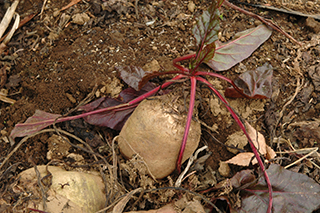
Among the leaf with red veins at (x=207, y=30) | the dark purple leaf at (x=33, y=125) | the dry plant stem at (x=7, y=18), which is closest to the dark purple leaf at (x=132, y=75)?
the leaf with red veins at (x=207, y=30)

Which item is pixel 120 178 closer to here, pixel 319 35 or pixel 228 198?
pixel 228 198

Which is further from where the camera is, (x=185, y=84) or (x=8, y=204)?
(x=185, y=84)

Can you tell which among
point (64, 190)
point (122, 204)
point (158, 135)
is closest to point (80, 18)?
point (158, 135)

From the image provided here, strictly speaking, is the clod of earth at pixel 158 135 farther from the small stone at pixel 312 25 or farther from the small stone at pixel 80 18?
the small stone at pixel 312 25

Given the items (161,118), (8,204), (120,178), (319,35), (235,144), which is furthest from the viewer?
(319,35)

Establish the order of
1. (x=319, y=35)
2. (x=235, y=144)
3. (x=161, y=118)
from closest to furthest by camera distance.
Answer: (x=161, y=118)
(x=235, y=144)
(x=319, y=35)

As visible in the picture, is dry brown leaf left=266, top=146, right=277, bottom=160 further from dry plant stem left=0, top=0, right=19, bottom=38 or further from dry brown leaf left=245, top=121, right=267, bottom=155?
dry plant stem left=0, top=0, right=19, bottom=38

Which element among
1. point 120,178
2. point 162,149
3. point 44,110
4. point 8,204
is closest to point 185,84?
point 162,149
